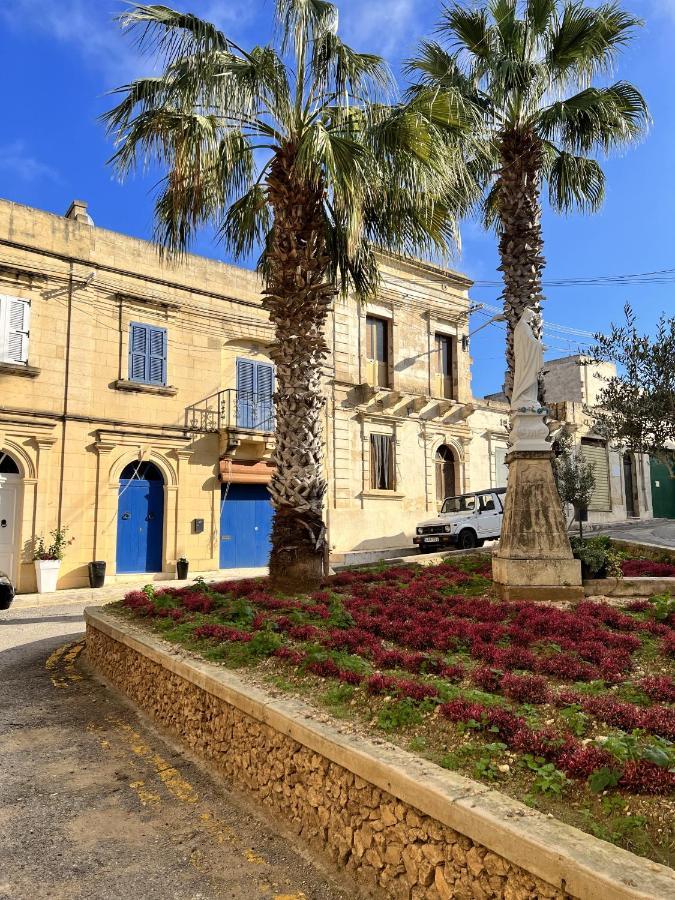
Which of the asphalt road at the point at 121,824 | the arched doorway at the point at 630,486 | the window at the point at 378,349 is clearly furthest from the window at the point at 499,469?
the asphalt road at the point at 121,824

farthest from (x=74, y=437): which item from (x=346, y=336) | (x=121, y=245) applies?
(x=346, y=336)

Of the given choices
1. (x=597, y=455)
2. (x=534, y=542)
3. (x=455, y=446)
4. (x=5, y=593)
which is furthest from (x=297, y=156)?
(x=597, y=455)

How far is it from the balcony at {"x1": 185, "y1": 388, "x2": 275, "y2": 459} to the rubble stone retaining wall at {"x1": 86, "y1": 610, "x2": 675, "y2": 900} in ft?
44.3

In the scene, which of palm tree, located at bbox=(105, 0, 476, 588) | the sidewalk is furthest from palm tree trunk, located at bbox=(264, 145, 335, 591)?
the sidewalk

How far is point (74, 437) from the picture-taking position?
16156mm

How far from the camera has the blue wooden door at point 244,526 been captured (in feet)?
61.7

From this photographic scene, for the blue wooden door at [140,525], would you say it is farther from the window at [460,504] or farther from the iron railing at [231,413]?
the window at [460,504]

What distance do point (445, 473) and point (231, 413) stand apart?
9.10 m

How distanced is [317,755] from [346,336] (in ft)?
61.2

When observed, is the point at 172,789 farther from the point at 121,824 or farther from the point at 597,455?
the point at 597,455

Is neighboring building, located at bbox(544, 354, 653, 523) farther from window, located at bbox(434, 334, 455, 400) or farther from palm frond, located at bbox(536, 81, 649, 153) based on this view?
palm frond, located at bbox(536, 81, 649, 153)

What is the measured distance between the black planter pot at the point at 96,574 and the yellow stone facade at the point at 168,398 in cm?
30

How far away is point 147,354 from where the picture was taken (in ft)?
57.9

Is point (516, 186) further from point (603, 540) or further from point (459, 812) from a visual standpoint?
point (459, 812)
